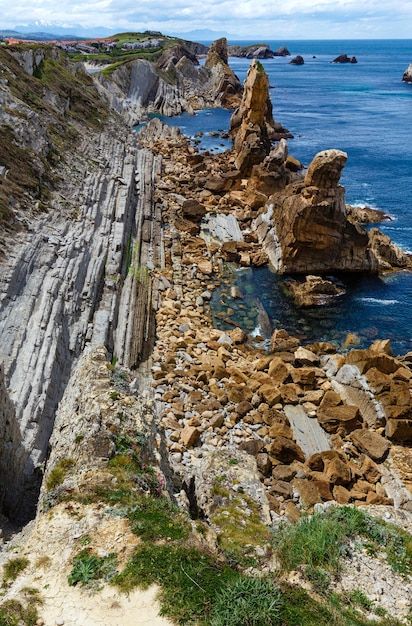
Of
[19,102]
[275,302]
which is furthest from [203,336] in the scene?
[19,102]

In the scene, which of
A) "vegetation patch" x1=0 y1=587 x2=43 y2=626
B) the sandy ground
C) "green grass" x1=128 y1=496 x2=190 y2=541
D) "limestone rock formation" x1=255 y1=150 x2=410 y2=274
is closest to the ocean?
"limestone rock formation" x1=255 y1=150 x2=410 y2=274

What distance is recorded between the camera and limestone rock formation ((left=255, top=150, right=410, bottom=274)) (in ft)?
129

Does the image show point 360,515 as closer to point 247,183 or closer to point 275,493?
point 275,493

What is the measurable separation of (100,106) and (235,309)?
55275 mm

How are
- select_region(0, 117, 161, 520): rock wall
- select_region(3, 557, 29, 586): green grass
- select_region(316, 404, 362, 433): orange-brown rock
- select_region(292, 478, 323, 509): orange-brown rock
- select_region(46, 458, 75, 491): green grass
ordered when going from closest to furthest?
select_region(3, 557, 29, 586): green grass < select_region(46, 458, 75, 491): green grass < select_region(0, 117, 161, 520): rock wall < select_region(292, 478, 323, 509): orange-brown rock < select_region(316, 404, 362, 433): orange-brown rock

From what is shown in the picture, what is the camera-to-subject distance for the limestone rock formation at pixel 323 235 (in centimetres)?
3934

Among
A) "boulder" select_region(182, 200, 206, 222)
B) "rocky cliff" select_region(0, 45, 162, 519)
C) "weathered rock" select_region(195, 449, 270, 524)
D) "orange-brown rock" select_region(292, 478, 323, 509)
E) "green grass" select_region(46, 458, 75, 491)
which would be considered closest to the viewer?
"green grass" select_region(46, 458, 75, 491)

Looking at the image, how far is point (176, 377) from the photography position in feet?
93.4

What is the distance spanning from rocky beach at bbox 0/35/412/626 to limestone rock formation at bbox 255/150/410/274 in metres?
0.14

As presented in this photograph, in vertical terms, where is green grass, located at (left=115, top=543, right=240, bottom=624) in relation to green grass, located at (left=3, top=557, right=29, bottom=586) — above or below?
above

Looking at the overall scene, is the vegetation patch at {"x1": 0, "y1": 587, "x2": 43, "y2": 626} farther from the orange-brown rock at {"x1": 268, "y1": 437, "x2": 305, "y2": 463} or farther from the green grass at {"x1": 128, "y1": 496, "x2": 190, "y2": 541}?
the orange-brown rock at {"x1": 268, "y1": 437, "x2": 305, "y2": 463}

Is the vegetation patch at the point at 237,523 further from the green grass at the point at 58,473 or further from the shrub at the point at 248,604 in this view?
the green grass at the point at 58,473

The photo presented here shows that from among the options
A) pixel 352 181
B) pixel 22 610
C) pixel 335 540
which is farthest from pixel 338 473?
pixel 352 181

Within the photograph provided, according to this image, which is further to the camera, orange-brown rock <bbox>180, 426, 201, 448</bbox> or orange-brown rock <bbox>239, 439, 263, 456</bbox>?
orange-brown rock <bbox>180, 426, 201, 448</bbox>
